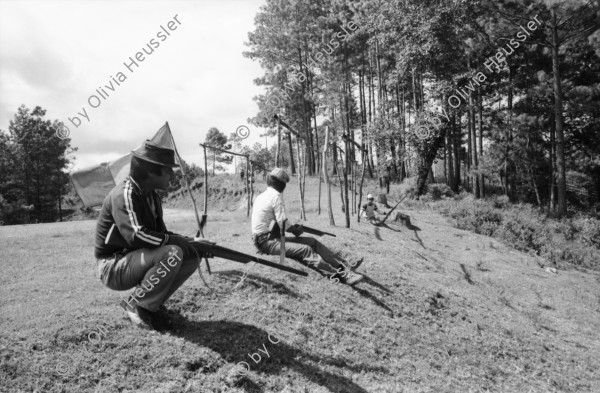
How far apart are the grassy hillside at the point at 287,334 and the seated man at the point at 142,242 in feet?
2.02

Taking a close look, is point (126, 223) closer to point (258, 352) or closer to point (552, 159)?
point (258, 352)

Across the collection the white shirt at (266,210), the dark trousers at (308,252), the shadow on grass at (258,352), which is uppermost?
the white shirt at (266,210)

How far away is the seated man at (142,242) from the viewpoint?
3518 millimetres

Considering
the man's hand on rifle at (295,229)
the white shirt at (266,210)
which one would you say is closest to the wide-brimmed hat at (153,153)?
the white shirt at (266,210)

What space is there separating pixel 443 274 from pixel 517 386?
445cm

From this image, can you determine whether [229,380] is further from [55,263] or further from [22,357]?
[55,263]

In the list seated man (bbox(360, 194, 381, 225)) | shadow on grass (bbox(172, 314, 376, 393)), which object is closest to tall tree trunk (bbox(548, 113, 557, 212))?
seated man (bbox(360, 194, 381, 225))

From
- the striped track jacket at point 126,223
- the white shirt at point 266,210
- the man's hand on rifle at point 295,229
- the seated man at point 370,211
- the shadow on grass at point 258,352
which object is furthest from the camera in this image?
the seated man at point 370,211

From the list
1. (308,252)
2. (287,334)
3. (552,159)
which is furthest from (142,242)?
(552,159)

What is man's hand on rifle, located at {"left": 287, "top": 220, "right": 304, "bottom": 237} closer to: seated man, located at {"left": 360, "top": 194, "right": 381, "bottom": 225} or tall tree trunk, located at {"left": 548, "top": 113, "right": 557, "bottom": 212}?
seated man, located at {"left": 360, "top": 194, "right": 381, "bottom": 225}

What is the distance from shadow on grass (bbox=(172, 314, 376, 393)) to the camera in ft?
12.9

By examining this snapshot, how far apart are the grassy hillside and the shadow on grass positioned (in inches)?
0.6

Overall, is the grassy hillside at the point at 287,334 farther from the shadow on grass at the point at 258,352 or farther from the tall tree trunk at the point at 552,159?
the tall tree trunk at the point at 552,159

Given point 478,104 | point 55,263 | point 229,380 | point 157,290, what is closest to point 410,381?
point 229,380
